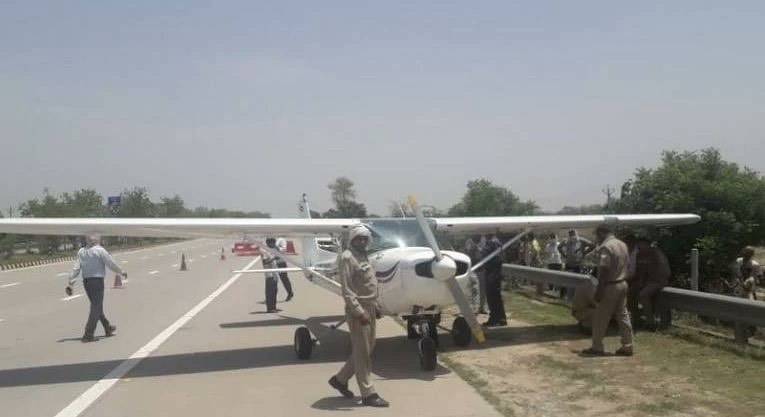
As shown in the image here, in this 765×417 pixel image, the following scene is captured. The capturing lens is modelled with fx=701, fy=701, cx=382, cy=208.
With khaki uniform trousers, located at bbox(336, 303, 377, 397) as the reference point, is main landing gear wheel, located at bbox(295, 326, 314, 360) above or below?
below

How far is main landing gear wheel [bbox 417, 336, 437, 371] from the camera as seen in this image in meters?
8.68

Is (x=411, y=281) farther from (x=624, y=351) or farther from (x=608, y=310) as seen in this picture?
(x=624, y=351)

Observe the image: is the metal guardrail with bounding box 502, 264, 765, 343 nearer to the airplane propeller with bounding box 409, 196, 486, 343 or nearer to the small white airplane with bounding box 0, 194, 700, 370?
the small white airplane with bounding box 0, 194, 700, 370

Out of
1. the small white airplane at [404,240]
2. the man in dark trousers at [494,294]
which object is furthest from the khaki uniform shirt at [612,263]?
the man in dark trousers at [494,294]

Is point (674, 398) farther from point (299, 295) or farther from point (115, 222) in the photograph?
point (299, 295)

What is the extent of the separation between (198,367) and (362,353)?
3.27m

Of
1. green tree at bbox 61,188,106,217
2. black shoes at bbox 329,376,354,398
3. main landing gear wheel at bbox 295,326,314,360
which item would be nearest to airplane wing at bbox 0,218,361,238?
main landing gear wheel at bbox 295,326,314,360

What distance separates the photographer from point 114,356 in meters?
10.3

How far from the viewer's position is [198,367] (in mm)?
9398

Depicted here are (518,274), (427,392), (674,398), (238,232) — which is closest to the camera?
(674,398)

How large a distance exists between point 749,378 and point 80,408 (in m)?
7.10

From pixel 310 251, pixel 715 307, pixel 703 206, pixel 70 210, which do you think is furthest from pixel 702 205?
pixel 70 210

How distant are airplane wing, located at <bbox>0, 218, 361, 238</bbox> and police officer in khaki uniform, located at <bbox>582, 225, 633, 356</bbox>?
3.51 metres

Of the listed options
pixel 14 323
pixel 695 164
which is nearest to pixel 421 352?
pixel 695 164
